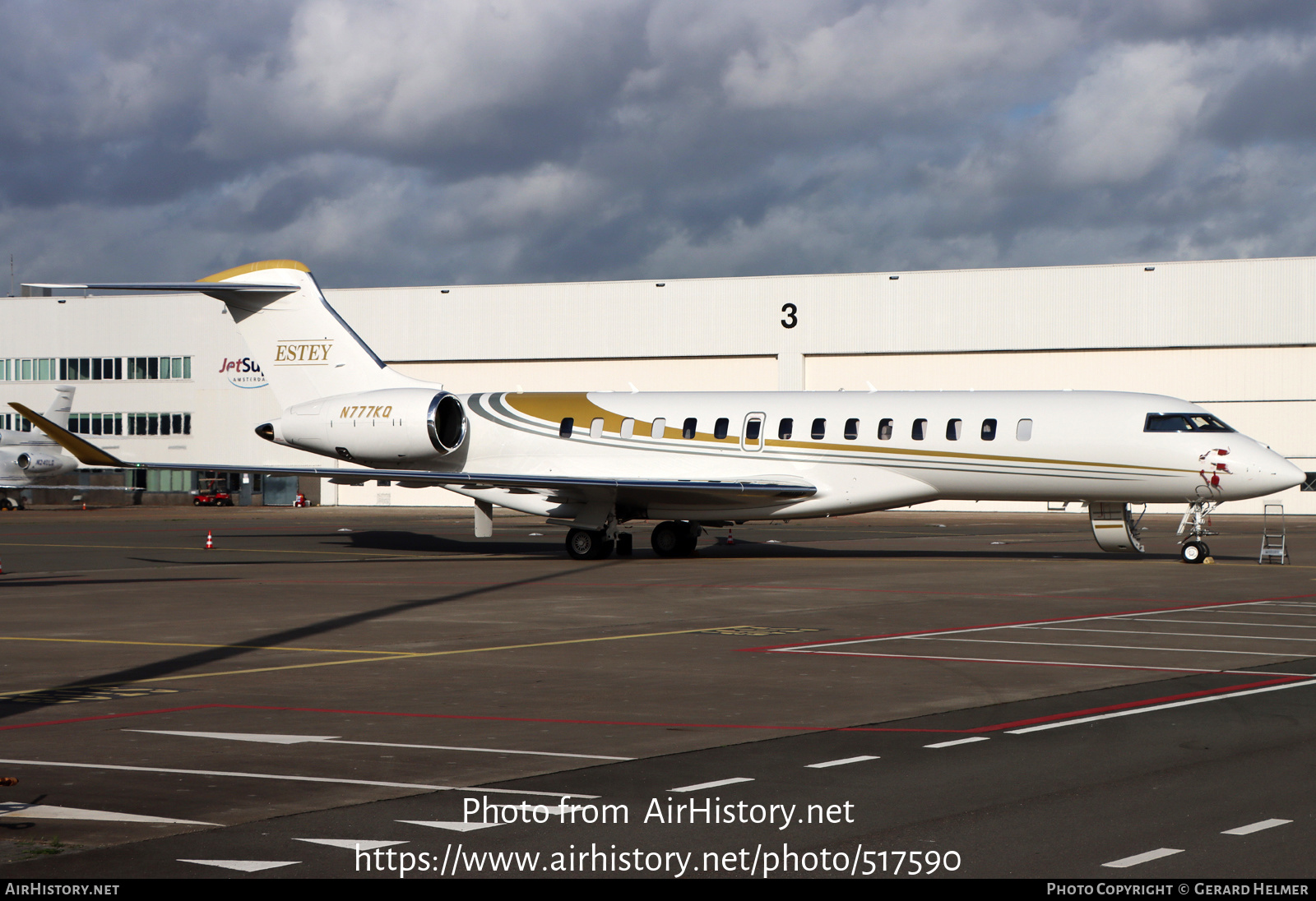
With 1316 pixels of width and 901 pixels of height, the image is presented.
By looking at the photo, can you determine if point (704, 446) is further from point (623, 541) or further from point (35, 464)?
point (35, 464)

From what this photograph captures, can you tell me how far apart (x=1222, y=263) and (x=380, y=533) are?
1489 inches

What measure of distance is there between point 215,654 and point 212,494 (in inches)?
2254

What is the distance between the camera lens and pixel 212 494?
67750 mm

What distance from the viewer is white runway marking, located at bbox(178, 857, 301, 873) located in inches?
236

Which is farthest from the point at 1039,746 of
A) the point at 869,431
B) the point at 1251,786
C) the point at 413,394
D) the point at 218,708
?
the point at 413,394

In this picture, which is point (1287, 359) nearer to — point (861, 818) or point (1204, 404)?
point (1204, 404)

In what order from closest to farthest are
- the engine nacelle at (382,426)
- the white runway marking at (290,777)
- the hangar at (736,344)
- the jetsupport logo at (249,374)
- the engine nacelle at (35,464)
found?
the white runway marking at (290,777)
the engine nacelle at (382,426)
the jetsupport logo at (249,374)
the hangar at (736,344)
the engine nacelle at (35,464)

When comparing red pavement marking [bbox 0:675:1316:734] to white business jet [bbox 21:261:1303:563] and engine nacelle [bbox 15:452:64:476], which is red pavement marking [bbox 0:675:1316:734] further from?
Answer: engine nacelle [bbox 15:452:64:476]

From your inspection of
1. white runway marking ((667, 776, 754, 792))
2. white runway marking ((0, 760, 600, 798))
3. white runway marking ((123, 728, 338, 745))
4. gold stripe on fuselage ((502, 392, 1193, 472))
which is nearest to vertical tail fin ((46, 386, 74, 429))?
gold stripe on fuselage ((502, 392, 1193, 472))

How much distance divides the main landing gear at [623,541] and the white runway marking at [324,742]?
62.0 ft

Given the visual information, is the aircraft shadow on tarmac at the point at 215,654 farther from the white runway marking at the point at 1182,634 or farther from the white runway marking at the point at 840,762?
the white runway marking at the point at 1182,634

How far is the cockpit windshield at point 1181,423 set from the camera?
2508 cm

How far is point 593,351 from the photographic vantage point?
63031 millimetres

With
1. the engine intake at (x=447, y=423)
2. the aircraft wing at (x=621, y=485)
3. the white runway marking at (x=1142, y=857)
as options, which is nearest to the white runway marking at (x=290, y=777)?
the white runway marking at (x=1142, y=857)
